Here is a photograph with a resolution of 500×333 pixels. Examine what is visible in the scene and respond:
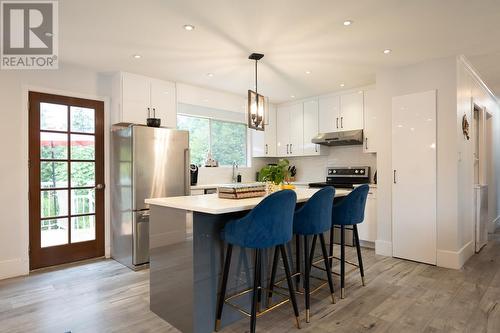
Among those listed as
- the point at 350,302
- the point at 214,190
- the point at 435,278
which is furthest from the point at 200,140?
the point at 435,278

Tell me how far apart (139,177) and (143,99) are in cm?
113

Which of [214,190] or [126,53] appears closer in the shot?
[126,53]

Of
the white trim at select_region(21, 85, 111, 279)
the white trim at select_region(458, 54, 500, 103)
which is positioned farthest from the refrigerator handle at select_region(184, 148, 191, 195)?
the white trim at select_region(458, 54, 500, 103)

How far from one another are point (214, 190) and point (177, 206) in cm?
252

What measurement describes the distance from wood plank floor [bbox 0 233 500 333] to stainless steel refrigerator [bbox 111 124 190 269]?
33 cm

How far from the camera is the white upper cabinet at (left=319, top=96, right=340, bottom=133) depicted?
5012mm

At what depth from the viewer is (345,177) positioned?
5113 millimetres

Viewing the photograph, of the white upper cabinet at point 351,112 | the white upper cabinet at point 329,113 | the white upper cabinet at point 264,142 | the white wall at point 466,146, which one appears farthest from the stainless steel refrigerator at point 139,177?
the white wall at point 466,146

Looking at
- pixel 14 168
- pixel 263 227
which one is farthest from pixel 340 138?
pixel 14 168

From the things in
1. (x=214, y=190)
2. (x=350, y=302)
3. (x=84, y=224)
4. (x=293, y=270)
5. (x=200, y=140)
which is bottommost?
(x=350, y=302)

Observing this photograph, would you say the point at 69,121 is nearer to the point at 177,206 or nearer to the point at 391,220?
the point at 177,206

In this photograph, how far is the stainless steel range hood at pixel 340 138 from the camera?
4633mm

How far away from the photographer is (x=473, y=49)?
3.22m

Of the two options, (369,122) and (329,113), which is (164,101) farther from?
(369,122)
